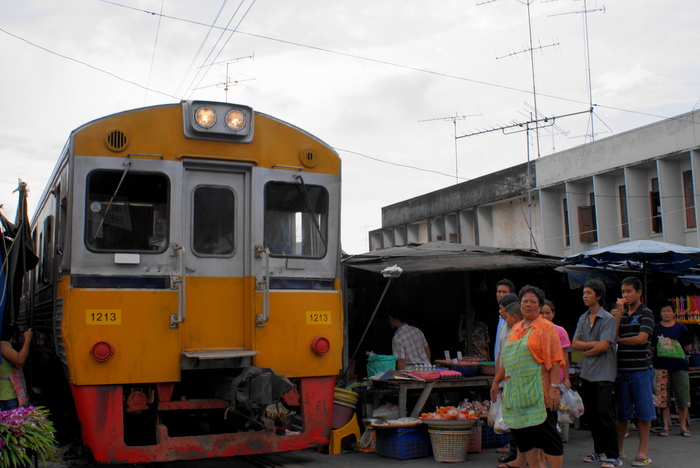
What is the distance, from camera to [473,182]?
1079 inches

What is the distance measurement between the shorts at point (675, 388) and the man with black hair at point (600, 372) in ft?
7.65

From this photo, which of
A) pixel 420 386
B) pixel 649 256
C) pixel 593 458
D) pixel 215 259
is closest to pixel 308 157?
pixel 215 259

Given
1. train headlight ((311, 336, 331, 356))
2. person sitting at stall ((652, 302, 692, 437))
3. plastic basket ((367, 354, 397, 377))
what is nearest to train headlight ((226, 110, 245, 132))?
train headlight ((311, 336, 331, 356))

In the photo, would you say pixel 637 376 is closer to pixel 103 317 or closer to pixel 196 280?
pixel 196 280

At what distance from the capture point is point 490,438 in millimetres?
8977

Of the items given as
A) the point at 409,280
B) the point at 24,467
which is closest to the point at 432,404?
the point at 409,280

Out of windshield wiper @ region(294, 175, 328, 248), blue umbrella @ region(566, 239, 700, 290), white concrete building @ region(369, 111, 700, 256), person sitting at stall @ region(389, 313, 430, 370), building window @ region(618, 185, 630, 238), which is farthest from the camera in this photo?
building window @ region(618, 185, 630, 238)

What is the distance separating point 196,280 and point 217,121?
1.53 meters

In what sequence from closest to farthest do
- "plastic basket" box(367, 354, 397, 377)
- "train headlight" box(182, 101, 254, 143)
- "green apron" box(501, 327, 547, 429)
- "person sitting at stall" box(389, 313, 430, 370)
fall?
1. "green apron" box(501, 327, 547, 429)
2. "train headlight" box(182, 101, 254, 143)
3. "plastic basket" box(367, 354, 397, 377)
4. "person sitting at stall" box(389, 313, 430, 370)

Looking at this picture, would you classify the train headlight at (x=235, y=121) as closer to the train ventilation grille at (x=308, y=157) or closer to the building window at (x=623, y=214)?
the train ventilation grille at (x=308, y=157)

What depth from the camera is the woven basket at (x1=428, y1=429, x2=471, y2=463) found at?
7930 mm

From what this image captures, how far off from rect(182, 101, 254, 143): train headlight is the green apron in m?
3.28

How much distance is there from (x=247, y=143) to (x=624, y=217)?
55.1 feet

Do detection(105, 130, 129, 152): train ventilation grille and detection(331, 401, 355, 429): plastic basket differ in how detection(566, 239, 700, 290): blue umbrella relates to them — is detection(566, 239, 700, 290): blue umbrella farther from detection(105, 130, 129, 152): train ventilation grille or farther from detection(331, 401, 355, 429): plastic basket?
detection(105, 130, 129, 152): train ventilation grille
